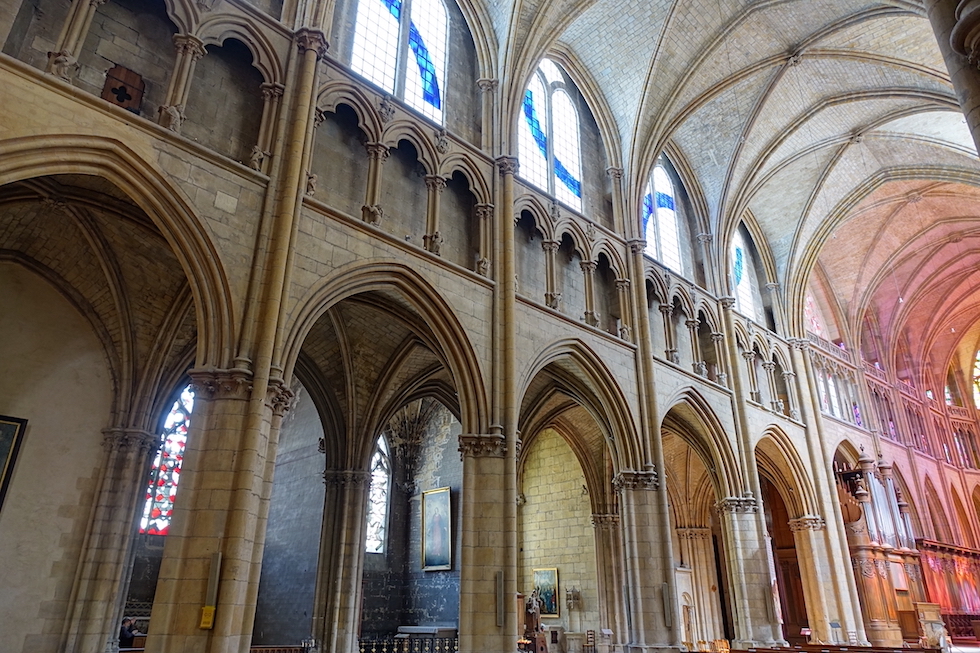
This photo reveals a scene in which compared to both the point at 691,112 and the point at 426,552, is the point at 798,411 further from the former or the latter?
the point at 426,552

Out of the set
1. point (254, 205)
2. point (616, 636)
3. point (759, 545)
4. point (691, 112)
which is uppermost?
point (691, 112)

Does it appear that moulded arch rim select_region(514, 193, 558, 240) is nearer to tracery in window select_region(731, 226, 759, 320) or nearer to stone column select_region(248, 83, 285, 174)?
stone column select_region(248, 83, 285, 174)

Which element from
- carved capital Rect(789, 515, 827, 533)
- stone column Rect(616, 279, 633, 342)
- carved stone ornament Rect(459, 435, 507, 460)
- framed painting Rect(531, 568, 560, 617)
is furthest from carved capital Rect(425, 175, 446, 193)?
carved capital Rect(789, 515, 827, 533)

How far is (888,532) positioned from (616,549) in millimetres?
11278

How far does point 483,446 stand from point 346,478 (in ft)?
16.9

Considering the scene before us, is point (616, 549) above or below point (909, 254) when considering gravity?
below

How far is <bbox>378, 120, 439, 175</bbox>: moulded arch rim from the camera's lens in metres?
12.4

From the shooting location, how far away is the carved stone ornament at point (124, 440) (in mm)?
12648

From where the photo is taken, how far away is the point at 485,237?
43.7 feet

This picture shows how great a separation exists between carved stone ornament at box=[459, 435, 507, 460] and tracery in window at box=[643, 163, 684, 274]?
8.80 metres

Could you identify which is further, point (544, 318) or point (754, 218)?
point (754, 218)

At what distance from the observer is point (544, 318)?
45.9ft

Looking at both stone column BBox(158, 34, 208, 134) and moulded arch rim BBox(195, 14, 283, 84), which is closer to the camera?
stone column BBox(158, 34, 208, 134)

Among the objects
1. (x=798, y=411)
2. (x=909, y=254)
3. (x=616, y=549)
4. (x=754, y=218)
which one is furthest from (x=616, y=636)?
(x=909, y=254)
